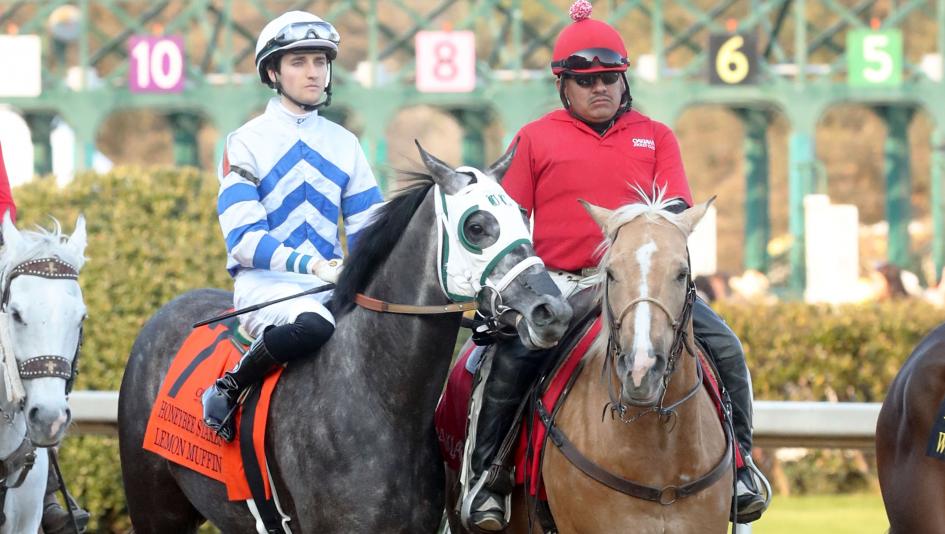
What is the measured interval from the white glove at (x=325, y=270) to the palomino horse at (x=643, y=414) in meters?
0.93

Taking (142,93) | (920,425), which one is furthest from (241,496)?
(142,93)

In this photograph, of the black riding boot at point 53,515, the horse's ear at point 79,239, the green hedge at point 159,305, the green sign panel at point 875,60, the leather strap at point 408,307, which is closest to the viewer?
the leather strap at point 408,307

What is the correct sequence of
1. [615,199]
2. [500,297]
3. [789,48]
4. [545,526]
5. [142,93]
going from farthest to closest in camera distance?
1. [789,48]
2. [142,93]
3. [615,199]
4. [545,526]
5. [500,297]

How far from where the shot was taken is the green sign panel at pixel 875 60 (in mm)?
19438

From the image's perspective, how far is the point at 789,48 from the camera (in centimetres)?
2819

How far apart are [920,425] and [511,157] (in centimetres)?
173

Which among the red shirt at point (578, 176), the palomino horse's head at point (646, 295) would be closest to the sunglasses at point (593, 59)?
the red shirt at point (578, 176)

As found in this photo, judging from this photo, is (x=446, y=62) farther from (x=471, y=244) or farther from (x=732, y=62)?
(x=471, y=244)

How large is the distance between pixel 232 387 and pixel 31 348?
2.42 ft

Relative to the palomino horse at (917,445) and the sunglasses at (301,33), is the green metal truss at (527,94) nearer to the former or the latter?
the sunglasses at (301,33)

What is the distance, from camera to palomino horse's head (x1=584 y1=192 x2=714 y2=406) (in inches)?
170

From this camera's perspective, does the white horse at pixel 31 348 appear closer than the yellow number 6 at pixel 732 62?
Yes

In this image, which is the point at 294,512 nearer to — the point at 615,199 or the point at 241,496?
the point at 241,496

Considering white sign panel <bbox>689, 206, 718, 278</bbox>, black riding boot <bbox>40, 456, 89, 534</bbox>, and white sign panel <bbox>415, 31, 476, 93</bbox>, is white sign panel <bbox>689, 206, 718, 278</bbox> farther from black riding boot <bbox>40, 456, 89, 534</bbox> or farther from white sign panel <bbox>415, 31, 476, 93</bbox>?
black riding boot <bbox>40, 456, 89, 534</bbox>
